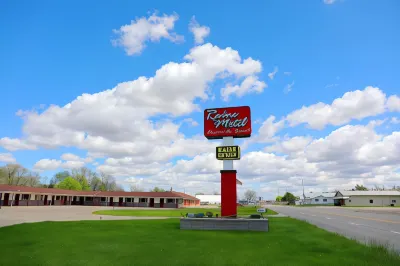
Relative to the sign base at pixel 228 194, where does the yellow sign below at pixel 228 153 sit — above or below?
above

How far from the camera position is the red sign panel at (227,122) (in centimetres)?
2622

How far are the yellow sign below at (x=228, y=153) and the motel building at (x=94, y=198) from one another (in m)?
55.3

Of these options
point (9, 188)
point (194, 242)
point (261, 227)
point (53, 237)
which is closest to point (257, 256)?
point (194, 242)

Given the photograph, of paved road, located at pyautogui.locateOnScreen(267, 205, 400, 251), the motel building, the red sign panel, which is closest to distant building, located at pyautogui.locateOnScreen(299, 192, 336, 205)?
the motel building

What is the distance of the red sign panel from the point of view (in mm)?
26219

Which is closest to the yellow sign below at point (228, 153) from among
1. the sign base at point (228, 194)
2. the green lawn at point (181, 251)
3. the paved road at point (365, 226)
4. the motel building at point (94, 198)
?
the sign base at point (228, 194)

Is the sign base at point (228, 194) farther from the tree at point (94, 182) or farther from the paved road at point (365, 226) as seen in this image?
the tree at point (94, 182)

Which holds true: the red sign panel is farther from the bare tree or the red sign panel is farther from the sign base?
the bare tree

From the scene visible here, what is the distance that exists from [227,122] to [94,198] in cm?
7173

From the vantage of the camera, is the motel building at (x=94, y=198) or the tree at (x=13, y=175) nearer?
the motel building at (x=94, y=198)

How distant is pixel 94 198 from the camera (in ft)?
288

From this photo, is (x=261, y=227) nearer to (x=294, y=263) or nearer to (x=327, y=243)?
(x=327, y=243)

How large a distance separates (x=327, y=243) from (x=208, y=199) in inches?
5920

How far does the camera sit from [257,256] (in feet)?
40.3
